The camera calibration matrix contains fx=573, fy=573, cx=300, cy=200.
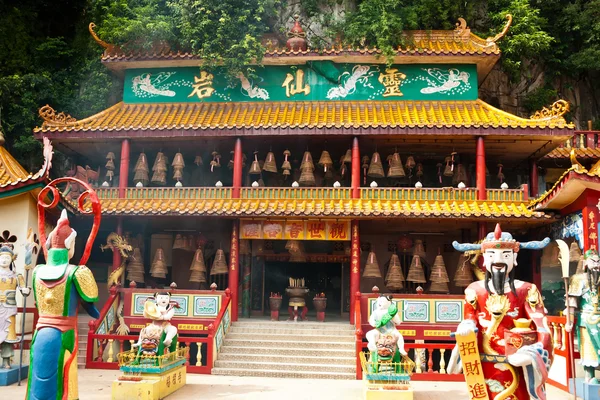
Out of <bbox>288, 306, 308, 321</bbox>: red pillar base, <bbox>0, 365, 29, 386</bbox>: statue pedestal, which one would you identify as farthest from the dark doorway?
<bbox>0, 365, 29, 386</bbox>: statue pedestal

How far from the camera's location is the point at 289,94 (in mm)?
16984

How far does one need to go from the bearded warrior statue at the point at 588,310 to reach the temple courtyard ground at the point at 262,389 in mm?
800

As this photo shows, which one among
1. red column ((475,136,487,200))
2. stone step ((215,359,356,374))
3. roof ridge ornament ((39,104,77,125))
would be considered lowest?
stone step ((215,359,356,374))

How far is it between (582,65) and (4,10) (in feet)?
72.5

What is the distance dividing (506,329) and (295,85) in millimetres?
11642

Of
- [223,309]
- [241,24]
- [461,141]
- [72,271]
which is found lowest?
[223,309]

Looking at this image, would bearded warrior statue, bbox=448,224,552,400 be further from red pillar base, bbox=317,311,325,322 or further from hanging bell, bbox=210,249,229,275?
hanging bell, bbox=210,249,229,275

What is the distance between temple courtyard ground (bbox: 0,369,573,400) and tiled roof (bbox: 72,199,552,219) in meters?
4.11

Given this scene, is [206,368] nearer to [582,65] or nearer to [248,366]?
[248,366]

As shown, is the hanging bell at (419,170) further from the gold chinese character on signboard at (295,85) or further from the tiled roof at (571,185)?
the gold chinese character on signboard at (295,85)

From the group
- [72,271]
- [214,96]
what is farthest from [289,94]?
[72,271]

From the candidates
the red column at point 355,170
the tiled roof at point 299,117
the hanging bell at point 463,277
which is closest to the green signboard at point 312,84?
the tiled roof at point 299,117

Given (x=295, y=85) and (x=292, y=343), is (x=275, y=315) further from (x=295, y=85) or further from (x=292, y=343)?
(x=295, y=85)

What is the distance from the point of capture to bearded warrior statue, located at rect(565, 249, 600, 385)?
9.87 m
